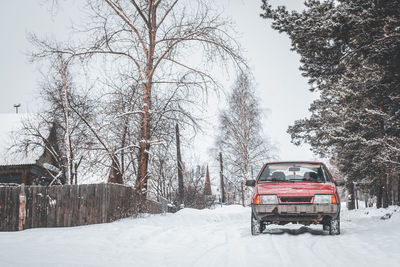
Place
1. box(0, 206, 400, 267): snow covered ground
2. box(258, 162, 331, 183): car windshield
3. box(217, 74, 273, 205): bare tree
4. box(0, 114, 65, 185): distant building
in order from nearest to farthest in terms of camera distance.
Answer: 1. box(0, 206, 400, 267): snow covered ground
2. box(258, 162, 331, 183): car windshield
3. box(0, 114, 65, 185): distant building
4. box(217, 74, 273, 205): bare tree

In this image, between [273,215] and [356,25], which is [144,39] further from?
[273,215]

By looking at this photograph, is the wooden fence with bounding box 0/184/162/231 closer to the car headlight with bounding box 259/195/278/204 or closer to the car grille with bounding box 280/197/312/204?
the car headlight with bounding box 259/195/278/204

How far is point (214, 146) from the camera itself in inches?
1291

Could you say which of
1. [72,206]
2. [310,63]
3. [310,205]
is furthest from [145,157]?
[310,205]

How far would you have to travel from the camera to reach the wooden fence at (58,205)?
33.4ft

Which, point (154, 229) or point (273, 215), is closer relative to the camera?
point (273, 215)

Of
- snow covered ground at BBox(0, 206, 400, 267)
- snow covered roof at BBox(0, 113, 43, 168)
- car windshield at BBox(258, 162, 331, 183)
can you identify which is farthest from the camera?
snow covered roof at BBox(0, 113, 43, 168)

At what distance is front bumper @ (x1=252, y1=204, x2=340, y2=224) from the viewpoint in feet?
25.2

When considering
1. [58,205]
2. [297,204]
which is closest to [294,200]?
[297,204]

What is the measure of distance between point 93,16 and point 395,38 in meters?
10.2

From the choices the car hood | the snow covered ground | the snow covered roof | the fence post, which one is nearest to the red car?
the car hood

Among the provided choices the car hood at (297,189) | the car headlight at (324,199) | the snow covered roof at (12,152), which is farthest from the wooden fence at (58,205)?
the snow covered roof at (12,152)

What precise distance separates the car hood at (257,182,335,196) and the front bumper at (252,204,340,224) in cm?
26

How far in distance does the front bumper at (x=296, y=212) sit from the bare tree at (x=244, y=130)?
851 inches
